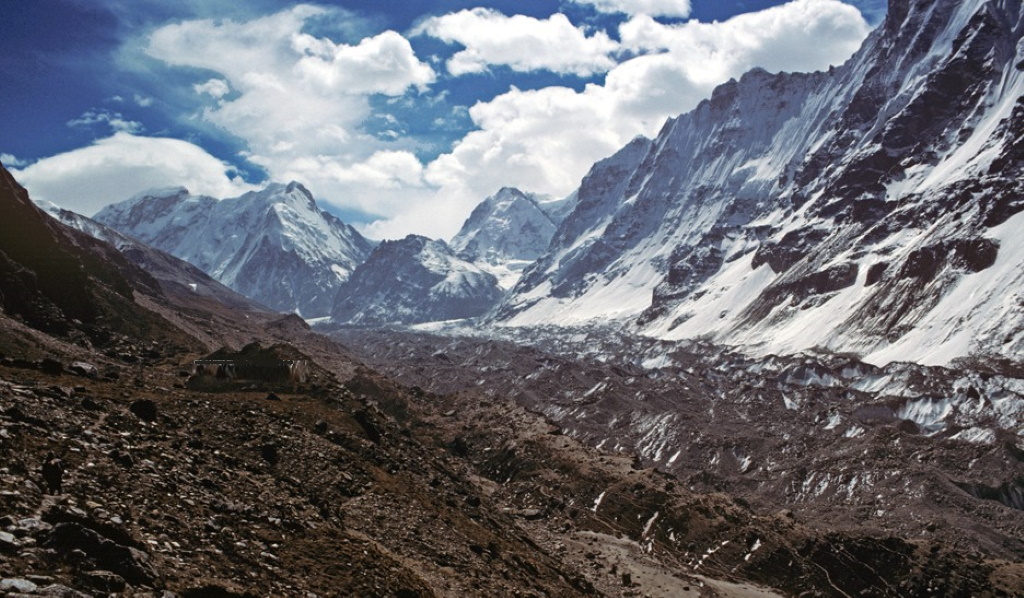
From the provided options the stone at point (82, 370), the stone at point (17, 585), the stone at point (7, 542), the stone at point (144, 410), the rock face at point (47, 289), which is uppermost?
the rock face at point (47, 289)

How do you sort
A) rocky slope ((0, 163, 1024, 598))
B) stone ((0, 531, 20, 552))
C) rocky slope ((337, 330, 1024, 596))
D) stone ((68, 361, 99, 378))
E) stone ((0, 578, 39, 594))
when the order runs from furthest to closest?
rocky slope ((337, 330, 1024, 596))
stone ((68, 361, 99, 378))
rocky slope ((0, 163, 1024, 598))
stone ((0, 531, 20, 552))
stone ((0, 578, 39, 594))

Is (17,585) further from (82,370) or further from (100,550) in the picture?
(82,370)

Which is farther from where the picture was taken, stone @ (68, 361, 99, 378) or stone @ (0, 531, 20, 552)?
stone @ (68, 361, 99, 378)

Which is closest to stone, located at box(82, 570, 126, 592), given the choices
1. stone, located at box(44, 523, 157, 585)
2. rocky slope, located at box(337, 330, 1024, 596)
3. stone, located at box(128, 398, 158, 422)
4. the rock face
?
stone, located at box(44, 523, 157, 585)

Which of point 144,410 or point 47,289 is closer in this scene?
point 144,410

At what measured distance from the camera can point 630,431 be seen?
181 metres

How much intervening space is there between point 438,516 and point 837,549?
145 ft

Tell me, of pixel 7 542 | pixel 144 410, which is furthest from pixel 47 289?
pixel 7 542

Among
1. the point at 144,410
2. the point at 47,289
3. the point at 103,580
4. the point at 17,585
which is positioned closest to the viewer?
the point at 17,585

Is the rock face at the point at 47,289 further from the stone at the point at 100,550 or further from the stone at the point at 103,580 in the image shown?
the stone at the point at 103,580

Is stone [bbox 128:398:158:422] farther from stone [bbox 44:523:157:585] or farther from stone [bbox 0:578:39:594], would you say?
stone [bbox 0:578:39:594]

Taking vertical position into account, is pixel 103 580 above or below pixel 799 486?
below

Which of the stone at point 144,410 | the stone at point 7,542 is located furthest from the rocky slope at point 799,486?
the stone at point 7,542

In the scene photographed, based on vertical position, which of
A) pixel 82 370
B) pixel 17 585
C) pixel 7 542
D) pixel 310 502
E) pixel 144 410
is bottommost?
pixel 17 585
